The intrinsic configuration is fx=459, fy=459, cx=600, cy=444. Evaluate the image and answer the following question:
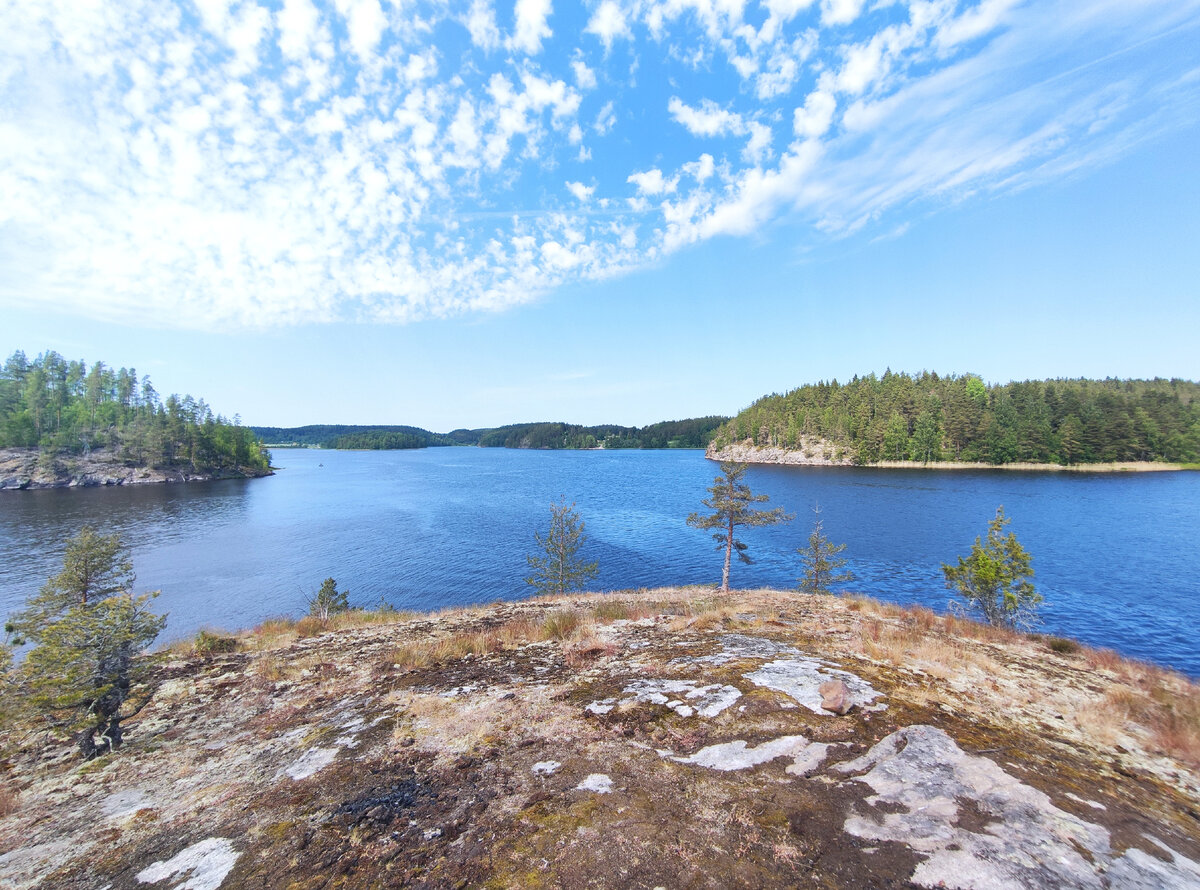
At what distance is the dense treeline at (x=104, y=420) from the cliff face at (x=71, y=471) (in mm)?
2564

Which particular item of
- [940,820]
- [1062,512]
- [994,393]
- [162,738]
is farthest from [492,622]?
[994,393]

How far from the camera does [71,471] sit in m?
109

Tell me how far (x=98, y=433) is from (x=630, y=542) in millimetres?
152598

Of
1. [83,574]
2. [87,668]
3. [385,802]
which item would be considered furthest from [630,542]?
[385,802]

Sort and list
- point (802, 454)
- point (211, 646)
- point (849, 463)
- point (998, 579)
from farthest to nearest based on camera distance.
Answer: point (802, 454)
point (849, 463)
point (998, 579)
point (211, 646)

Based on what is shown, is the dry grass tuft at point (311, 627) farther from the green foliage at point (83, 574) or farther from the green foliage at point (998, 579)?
the green foliage at point (998, 579)

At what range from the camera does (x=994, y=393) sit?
139 m

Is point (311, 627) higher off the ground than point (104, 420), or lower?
lower

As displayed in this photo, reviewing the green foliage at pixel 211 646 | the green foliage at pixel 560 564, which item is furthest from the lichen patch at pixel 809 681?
the green foliage at pixel 560 564

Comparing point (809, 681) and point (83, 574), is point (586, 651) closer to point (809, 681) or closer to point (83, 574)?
point (809, 681)

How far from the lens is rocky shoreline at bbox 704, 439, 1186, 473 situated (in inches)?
4294

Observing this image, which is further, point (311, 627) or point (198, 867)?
point (311, 627)

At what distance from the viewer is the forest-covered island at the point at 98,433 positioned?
110000mm

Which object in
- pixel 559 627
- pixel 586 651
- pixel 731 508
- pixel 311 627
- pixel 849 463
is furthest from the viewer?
pixel 849 463
